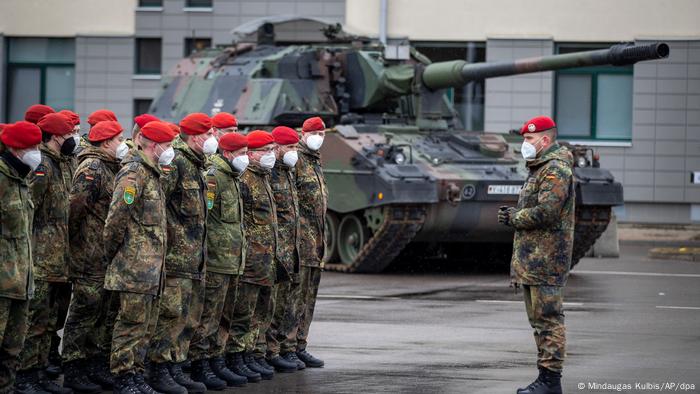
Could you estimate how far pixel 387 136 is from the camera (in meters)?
21.0

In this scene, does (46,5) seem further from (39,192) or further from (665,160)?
(39,192)

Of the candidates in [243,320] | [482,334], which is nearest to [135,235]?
[243,320]

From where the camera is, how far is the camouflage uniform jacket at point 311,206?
1259cm

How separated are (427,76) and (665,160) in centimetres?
972

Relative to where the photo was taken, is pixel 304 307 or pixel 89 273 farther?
pixel 304 307

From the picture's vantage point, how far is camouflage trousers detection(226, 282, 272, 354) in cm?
1149

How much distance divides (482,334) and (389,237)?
19.7 feet

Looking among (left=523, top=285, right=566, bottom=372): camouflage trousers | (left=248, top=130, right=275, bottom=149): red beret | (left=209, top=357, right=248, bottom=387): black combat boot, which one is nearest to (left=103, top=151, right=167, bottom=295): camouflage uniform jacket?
(left=209, top=357, right=248, bottom=387): black combat boot

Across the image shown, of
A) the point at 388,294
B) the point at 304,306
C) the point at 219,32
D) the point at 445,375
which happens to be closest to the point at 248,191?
the point at 304,306

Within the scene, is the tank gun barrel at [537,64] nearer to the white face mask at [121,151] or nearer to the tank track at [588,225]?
the tank track at [588,225]

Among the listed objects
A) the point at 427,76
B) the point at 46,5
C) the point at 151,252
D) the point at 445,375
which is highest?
the point at 46,5

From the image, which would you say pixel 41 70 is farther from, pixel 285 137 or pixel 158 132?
pixel 158 132

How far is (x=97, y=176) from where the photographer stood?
36.0 feet

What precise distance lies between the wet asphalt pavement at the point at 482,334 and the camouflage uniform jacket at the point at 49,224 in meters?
1.58
